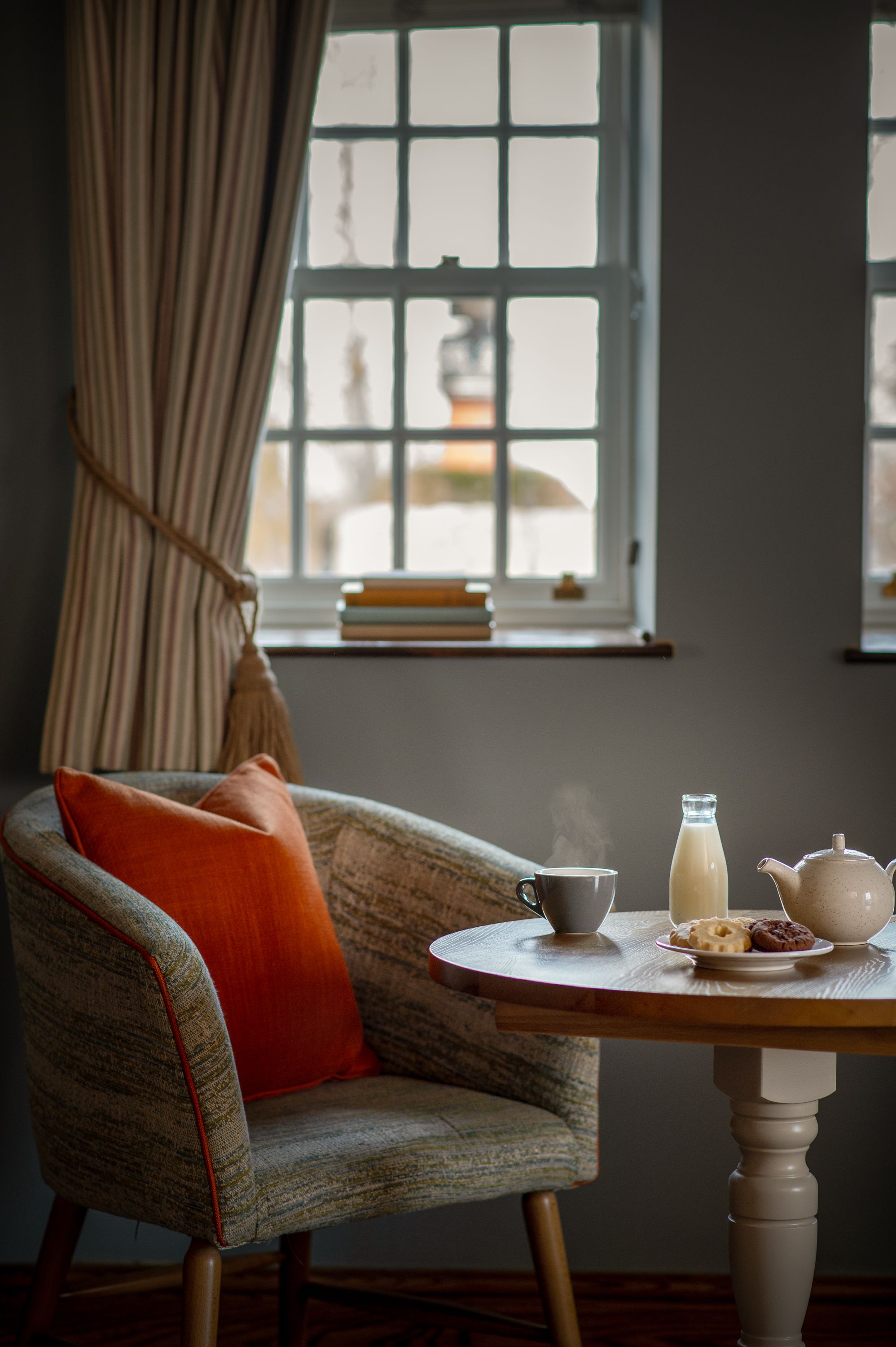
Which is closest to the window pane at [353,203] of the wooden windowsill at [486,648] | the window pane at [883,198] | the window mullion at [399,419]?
the window mullion at [399,419]

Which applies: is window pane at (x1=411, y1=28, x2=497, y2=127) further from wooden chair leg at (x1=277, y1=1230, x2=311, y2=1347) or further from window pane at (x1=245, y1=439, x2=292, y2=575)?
wooden chair leg at (x1=277, y1=1230, x2=311, y2=1347)

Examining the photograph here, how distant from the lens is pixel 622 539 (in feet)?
7.63

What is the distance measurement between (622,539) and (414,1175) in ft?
4.29

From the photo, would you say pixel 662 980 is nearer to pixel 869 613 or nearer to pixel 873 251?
pixel 869 613

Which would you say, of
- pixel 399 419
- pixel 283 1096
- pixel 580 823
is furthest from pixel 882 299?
pixel 283 1096

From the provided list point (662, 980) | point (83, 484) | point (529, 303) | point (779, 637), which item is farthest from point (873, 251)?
point (662, 980)

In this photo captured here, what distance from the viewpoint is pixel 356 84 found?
91.7 inches

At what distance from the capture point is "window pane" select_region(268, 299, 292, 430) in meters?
2.35

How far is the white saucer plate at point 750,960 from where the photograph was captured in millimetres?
1149

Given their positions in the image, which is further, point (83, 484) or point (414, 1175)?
point (83, 484)

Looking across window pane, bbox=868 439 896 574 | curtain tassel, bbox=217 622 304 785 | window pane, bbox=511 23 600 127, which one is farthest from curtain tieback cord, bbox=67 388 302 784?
window pane, bbox=868 439 896 574

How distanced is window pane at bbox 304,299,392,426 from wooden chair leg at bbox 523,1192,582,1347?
144cm

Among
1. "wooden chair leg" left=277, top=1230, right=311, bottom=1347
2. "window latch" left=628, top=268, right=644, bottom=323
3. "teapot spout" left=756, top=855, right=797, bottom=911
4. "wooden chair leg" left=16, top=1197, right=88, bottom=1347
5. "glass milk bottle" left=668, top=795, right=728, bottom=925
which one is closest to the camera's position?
"teapot spout" left=756, top=855, right=797, bottom=911

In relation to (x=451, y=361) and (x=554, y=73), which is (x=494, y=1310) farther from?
(x=554, y=73)
